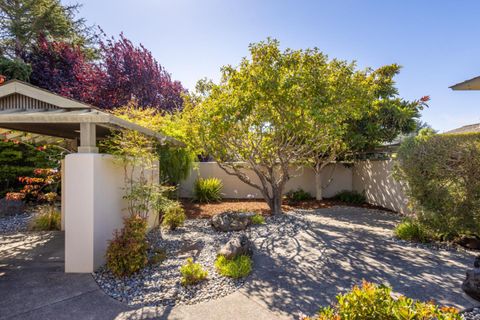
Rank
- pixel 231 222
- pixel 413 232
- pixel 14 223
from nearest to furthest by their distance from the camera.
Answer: pixel 413 232, pixel 231 222, pixel 14 223

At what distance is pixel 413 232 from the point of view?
6.50 meters

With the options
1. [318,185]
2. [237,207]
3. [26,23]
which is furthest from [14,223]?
[26,23]

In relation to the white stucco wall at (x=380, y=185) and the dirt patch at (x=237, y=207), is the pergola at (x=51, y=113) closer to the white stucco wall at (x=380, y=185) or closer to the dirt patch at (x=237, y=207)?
the dirt patch at (x=237, y=207)

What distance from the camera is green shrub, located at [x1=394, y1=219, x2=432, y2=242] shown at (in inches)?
249

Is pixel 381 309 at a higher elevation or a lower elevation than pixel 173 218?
higher

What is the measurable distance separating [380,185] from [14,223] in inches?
530

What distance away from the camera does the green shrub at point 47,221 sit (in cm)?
814

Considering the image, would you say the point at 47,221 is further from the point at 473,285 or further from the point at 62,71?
the point at 62,71

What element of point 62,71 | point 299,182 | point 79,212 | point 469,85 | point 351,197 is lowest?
point 351,197

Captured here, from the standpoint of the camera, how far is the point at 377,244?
620 cm

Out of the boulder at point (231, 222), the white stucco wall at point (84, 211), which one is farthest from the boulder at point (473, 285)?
the white stucco wall at point (84, 211)

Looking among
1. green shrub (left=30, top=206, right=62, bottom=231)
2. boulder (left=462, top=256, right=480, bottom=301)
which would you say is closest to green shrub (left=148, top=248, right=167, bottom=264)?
green shrub (left=30, top=206, right=62, bottom=231)

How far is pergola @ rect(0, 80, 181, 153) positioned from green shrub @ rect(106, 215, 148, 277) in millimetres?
1645

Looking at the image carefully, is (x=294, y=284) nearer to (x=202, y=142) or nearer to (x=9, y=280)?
(x=9, y=280)
